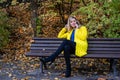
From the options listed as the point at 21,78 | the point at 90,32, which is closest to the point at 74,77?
the point at 21,78

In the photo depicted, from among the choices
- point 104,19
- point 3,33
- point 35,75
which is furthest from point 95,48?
point 3,33

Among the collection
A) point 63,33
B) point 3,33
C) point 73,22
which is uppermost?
point 73,22

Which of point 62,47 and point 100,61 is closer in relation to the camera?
point 62,47

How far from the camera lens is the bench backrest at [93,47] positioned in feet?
24.8

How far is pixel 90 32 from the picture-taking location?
8883mm

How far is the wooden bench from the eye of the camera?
7.52 m

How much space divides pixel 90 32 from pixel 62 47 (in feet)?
5.03

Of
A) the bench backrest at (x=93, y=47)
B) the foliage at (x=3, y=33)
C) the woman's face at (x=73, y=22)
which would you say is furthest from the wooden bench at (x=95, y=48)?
the foliage at (x=3, y=33)

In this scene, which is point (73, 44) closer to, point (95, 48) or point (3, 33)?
point (95, 48)

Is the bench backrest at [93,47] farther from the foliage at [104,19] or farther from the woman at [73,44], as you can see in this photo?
the foliage at [104,19]

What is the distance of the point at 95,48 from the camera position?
25.5 feet

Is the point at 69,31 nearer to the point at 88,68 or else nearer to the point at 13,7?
the point at 88,68

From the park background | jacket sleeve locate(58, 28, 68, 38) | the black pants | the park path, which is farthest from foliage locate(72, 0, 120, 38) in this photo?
the park path

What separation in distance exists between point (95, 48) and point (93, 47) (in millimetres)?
71
